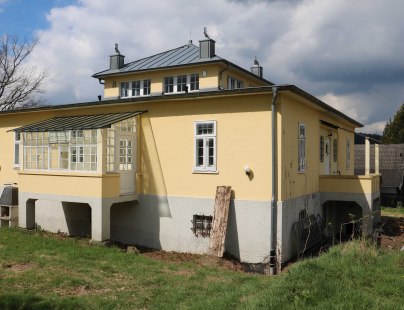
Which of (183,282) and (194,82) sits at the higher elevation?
(194,82)

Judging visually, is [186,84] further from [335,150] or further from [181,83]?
[335,150]

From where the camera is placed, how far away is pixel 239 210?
12.9m

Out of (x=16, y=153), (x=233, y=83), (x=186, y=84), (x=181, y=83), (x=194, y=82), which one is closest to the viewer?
(x=16, y=153)

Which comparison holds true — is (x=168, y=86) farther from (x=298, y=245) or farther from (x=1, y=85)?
(x=1, y=85)

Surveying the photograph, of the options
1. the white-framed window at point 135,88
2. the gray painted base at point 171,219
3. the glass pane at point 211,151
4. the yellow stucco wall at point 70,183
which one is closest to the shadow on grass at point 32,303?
the gray painted base at point 171,219

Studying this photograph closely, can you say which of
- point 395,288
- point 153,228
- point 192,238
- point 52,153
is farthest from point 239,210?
point 52,153

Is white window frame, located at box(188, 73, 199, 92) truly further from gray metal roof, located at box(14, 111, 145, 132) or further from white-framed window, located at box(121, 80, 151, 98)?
gray metal roof, located at box(14, 111, 145, 132)

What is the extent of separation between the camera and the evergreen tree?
4877 centimetres

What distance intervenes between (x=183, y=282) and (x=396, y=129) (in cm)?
4731

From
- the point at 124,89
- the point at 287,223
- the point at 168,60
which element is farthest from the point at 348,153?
the point at 124,89

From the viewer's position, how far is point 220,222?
501 inches

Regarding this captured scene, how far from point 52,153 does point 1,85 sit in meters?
23.5

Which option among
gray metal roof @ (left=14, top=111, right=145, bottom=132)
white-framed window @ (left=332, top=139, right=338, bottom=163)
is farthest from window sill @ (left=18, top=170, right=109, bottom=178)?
white-framed window @ (left=332, top=139, right=338, bottom=163)

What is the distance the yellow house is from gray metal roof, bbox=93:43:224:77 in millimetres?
6848
